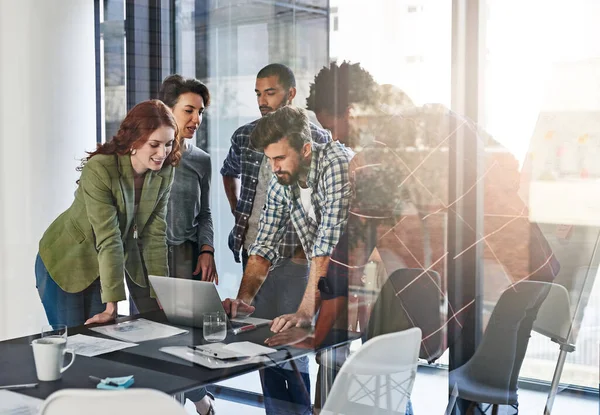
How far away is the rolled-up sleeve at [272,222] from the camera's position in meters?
2.29

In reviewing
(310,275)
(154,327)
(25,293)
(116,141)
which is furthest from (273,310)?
(25,293)

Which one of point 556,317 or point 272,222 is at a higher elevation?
point 272,222

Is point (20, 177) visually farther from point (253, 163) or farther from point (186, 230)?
point (253, 163)

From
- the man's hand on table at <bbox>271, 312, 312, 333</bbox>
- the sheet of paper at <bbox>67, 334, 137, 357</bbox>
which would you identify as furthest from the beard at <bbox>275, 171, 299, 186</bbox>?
the sheet of paper at <bbox>67, 334, 137, 357</bbox>

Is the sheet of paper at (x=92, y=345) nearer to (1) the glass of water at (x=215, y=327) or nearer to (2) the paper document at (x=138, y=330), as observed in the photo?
(2) the paper document at (x=138, y=330)

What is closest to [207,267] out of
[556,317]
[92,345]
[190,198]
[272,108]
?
[190,198]

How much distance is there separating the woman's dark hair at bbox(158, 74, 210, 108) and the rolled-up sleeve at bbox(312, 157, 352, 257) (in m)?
0.50

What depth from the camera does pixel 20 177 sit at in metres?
2.74

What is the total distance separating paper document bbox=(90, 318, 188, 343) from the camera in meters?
2.31

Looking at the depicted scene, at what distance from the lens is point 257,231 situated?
235 cm

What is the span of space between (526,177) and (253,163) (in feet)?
2.77

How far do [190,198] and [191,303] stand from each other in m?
0.34

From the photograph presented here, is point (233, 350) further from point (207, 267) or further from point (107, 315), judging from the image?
point (107, 315)

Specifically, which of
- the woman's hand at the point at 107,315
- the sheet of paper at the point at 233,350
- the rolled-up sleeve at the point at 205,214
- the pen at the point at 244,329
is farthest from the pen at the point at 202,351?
the woman's hand at the point at 107,315
